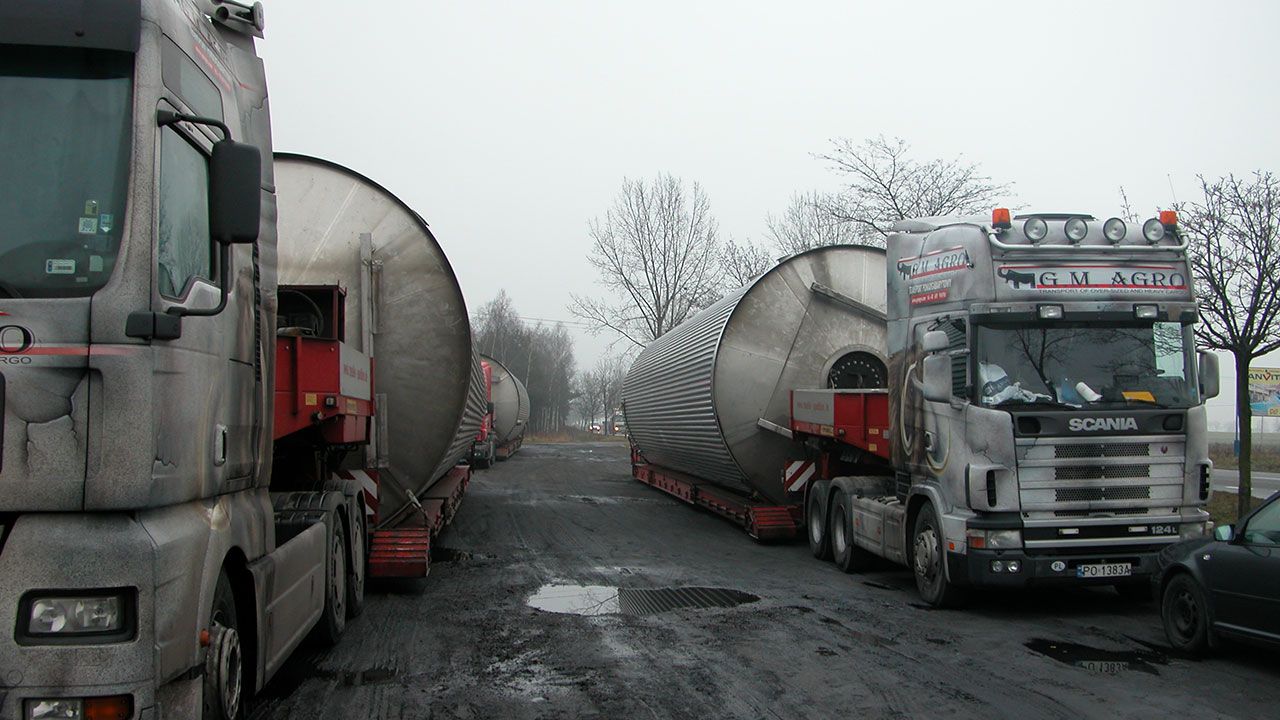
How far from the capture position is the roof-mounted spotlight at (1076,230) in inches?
359

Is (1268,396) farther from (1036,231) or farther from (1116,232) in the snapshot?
(1036,231)

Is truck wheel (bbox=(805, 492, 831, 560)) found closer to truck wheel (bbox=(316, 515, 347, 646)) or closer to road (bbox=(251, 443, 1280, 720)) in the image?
road (bbox=(251, 443, 1280, 720))

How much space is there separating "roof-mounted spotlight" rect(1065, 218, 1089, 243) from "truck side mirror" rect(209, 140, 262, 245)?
7357 millimetres

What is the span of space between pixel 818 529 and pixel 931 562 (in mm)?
3273

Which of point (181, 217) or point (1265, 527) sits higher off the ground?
point (181, 217)

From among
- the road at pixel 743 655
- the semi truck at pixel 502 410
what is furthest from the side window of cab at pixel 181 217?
the semi truck at pixel 502 410

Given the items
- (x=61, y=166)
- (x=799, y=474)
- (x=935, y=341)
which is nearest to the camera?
(x=61, y=166)

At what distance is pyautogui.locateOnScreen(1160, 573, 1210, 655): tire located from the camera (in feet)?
24.0

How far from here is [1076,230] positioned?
9.12 meters

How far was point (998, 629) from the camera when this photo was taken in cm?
847

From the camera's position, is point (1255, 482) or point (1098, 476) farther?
point (1255, 482)

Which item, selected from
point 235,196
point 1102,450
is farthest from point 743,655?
point 235,196

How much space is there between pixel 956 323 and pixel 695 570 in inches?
170

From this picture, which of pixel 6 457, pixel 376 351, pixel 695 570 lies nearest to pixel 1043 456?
pixel 695 570
